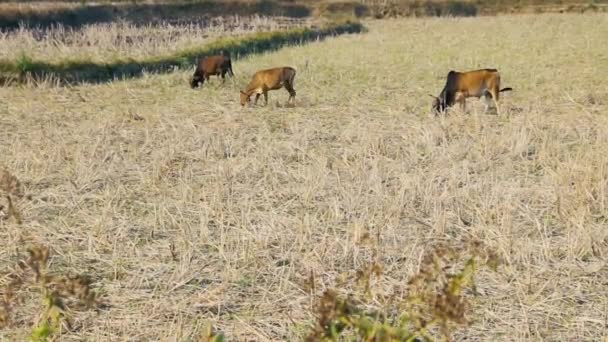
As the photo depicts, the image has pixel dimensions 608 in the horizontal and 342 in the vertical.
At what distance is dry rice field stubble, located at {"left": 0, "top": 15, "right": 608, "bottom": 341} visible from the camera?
380 centimetres

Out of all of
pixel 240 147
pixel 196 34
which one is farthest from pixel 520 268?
pixel 196 34

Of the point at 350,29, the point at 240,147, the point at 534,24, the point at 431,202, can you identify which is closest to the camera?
the point at 431,202

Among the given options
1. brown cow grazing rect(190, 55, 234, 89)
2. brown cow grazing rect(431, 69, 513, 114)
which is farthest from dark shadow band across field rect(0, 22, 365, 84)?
brown cow grazing rect(431, 69, 513, 114)

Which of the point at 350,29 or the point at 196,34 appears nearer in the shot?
the point at 196,34

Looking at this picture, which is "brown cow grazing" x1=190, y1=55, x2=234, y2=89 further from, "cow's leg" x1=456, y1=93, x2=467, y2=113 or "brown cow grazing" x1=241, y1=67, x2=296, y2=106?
"cow's leg" x1=456, y1=93, x2=467, y2=113

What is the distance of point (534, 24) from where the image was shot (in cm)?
3058

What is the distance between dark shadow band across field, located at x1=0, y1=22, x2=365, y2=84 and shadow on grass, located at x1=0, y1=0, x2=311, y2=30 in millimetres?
9569

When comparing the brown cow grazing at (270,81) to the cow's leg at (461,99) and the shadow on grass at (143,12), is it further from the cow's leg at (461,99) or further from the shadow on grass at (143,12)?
the shadow on grass at (143,12)

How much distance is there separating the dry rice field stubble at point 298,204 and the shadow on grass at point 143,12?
20.1 metres

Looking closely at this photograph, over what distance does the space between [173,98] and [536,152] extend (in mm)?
7564

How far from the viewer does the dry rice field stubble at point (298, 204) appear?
3803 millimetres

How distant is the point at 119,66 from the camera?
16484 millimetres

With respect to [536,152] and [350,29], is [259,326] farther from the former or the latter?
[350,29]

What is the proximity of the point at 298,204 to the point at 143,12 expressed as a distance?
36.3 m
